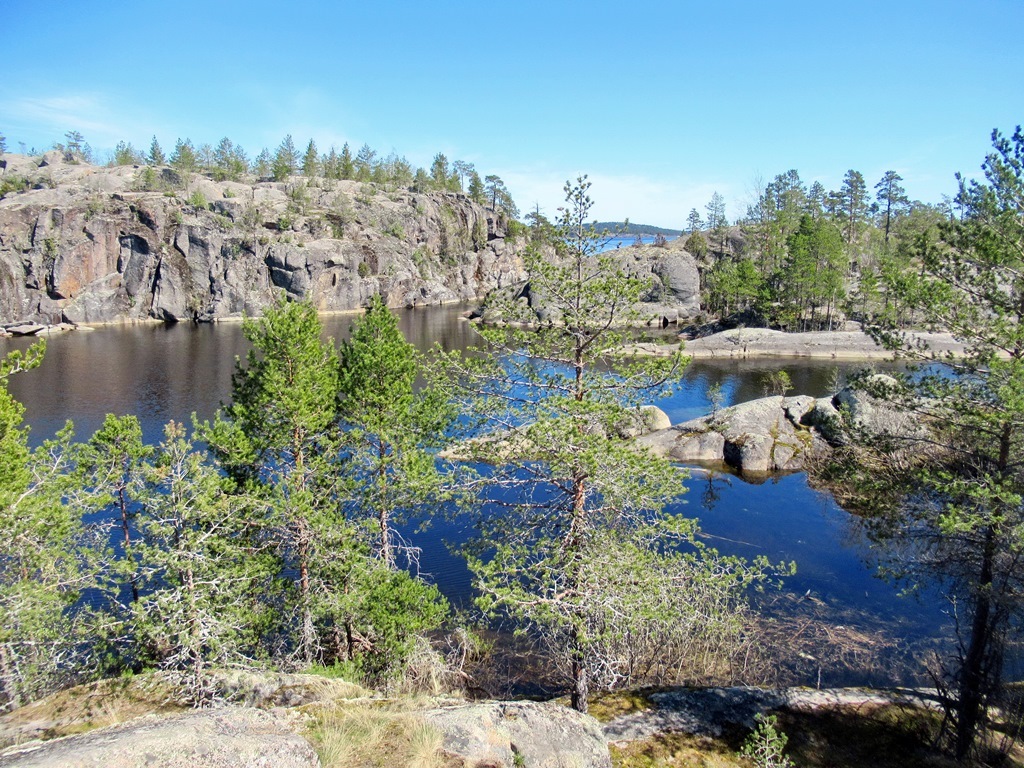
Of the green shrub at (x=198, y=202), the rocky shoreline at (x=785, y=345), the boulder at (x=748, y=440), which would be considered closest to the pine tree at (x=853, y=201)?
the rocky shoreline at (x=785, y=345)

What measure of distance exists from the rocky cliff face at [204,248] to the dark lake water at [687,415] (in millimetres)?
8094

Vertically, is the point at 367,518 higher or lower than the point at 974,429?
lower

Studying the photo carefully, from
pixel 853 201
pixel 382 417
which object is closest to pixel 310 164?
pixel 853 201

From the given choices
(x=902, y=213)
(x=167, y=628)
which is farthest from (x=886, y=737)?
(x=902, y=213)

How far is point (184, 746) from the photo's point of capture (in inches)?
279

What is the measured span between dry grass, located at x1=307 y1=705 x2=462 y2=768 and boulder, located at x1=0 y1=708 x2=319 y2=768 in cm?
26

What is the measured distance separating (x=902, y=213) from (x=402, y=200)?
82047 millimetres

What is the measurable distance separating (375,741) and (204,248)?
87.4 metres

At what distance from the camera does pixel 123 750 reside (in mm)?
6805

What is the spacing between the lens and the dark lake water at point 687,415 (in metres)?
20.8

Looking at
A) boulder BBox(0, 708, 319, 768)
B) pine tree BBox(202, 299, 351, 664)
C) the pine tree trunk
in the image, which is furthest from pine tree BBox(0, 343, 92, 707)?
the pine tree trunk

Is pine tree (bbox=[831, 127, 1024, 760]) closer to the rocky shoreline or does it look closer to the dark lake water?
the dark lake water

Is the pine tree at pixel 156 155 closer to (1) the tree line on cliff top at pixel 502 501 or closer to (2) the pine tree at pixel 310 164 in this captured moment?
(2) the pine tree at pixel 310 164

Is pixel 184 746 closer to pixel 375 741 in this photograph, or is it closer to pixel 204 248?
pixel 375 741
